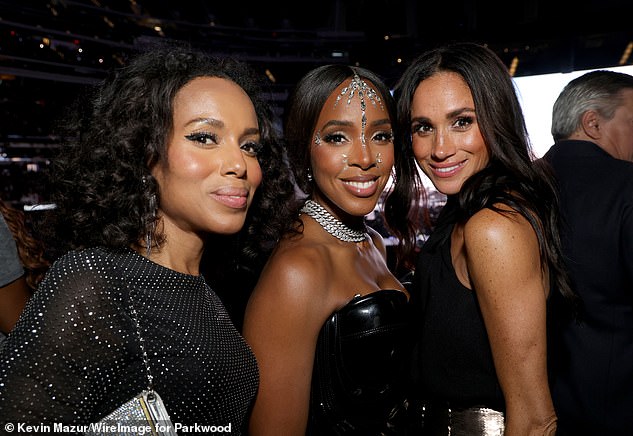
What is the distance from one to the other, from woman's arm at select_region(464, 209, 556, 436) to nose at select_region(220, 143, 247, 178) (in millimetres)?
717

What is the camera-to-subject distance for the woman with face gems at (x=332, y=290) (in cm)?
155

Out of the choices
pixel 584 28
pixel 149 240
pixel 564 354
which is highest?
pixel 584 28

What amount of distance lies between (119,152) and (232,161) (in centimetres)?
30

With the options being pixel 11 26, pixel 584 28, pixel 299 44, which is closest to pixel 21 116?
pixel 11 26

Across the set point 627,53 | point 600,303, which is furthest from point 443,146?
point 627,53

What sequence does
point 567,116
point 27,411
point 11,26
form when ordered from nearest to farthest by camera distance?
point 27,411 < point 567,116 < point 11,26

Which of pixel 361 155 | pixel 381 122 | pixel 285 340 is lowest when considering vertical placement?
pixel 285 340

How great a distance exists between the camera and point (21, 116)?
12.1 metres

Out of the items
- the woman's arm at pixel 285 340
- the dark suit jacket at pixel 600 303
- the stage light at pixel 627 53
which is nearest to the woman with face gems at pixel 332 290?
the woman's arm at pixel 285 340

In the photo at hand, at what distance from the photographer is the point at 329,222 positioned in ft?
6.21

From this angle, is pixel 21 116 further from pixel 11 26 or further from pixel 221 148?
pixel 221 148

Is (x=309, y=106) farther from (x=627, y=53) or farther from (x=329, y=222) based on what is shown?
(x=627, y=53)

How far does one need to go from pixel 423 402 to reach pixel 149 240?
3.74 feet

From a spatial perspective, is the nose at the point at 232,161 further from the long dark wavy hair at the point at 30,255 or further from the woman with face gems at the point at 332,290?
the long dark wavy hair at the point at 30,255
